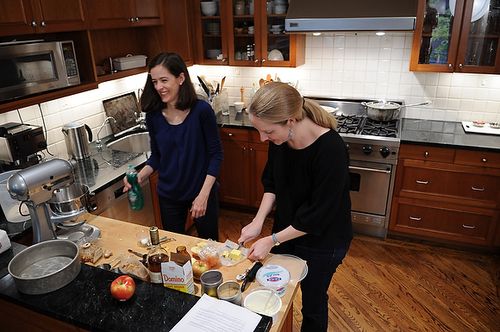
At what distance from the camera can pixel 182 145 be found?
2.13 m

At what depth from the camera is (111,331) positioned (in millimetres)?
1159

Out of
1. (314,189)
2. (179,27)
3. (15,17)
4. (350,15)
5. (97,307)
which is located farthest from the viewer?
(179,27)

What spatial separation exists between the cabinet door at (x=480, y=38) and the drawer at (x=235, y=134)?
1724mm

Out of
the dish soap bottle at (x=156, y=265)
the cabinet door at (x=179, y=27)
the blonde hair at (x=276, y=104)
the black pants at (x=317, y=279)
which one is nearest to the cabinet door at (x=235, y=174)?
the cabinet door at (x=179, y=27)

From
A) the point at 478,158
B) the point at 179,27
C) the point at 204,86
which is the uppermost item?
the point at 179,27

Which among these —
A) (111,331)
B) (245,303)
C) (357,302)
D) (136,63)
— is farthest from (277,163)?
(136,63)

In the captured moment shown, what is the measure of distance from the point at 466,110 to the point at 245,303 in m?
2.85

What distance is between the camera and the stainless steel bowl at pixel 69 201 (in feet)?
5.47

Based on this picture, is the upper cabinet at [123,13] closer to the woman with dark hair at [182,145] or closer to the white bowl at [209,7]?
the white bowl at [209,7]

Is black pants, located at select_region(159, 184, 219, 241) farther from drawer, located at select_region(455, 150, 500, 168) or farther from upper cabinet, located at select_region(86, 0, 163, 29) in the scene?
drawer, located at select_region(455, 150, 500, 168)

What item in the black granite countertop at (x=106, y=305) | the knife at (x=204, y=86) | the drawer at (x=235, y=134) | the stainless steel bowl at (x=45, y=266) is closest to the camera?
the black granite countertop at (x=106, y=305)

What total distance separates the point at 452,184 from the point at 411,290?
2.85 ft

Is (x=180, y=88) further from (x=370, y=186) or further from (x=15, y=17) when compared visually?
(x=370, y=186)

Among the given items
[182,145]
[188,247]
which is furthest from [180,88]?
[188,247]
